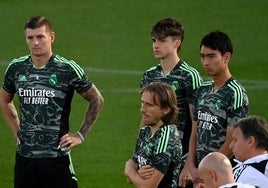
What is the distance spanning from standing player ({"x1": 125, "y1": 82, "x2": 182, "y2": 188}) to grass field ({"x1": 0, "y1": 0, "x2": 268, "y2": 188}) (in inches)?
185

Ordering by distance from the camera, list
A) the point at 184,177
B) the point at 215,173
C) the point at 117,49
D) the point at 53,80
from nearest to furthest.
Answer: the point at 215,173
the point at 184,177
the point at 53,80
the point at 117,49

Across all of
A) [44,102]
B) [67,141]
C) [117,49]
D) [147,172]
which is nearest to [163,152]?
[147,172]

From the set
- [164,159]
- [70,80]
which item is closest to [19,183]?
[70,80]

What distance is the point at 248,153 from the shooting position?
8570 millimetres

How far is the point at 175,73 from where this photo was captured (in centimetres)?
1062

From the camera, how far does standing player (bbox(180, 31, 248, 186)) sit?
10094 mm

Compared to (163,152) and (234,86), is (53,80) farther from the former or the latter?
(163,152)

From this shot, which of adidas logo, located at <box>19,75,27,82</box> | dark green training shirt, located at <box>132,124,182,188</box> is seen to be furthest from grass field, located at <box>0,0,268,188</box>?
dark green training shirt, located at <box>132,124,182,188</box>

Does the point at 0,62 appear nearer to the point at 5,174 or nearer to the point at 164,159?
the point at 5,174

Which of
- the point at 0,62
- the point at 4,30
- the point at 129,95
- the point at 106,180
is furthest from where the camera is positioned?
the point at 4,30

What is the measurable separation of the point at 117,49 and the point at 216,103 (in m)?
11.4

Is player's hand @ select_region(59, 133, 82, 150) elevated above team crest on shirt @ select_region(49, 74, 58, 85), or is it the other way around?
team crest on shirt @ select_region(49, 74, 58, 85)

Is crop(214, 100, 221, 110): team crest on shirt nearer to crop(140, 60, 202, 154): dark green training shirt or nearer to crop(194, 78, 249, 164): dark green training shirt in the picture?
crop(194, 78, 249, 164): dark green training shirt

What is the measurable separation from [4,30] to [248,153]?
14792 mm
